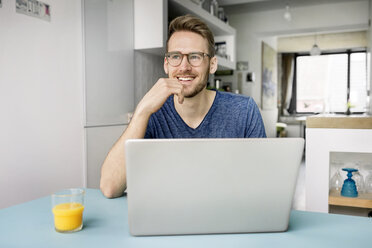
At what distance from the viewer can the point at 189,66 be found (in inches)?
54.0

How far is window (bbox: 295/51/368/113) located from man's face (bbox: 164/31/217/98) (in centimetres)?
699

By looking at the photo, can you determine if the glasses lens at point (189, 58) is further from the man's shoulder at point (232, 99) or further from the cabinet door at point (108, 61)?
the cabinet door at point (108, 61)

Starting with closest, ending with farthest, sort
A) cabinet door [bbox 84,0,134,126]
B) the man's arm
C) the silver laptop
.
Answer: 1. the silver laptop
2. the man's arm
3. cabinet door [bbox 84,0,134,126]

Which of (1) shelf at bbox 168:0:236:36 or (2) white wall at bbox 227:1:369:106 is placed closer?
(1) shelf at bbox 168:0:236:36

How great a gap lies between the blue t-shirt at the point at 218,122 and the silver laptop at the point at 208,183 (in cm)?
67

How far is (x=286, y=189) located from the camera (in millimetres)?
726

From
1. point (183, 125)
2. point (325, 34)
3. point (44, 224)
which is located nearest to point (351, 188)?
point (183, 125)

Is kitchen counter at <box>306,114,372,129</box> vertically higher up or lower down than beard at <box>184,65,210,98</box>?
lower down

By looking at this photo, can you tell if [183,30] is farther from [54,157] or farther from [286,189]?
[54,157]

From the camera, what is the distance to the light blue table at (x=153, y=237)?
2.31 ft

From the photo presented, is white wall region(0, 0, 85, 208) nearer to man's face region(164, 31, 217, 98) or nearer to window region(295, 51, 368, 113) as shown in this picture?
man's face region(164, 31, 217, 98)

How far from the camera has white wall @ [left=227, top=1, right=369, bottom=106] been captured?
197 inches

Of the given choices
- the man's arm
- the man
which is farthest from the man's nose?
the man's arm

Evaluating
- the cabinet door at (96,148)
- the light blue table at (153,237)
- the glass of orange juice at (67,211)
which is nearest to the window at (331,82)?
the cabinet door at (96,148)
